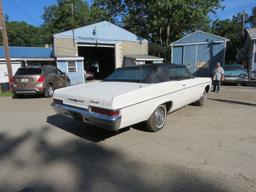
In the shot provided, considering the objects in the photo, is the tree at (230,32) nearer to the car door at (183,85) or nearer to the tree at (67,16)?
the tree at (67,16)

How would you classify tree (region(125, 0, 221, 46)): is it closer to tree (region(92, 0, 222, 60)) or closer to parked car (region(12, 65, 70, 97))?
tree (region(92, 0, 222, 60))

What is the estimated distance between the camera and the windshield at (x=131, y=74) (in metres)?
5.08

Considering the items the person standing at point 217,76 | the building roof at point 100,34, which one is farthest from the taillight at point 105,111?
the building roof at point 100,34

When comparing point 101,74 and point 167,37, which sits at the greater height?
point 167,37

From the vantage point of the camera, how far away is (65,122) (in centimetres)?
584

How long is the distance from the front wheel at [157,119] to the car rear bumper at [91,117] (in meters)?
1.13

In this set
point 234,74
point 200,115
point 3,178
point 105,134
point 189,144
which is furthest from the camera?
point 234,74

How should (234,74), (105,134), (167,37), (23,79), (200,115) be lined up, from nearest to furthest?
1. (105,134)
2. (200,115)
3. (23,79)
4. (234,74)
5. (167,37)

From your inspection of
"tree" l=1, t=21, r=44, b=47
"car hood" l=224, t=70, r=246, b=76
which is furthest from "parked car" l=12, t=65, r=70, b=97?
"tree" l=1, t=21, r=44, b=47

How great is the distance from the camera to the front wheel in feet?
15.1

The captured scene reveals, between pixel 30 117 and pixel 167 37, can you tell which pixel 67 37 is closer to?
pixel 30 117

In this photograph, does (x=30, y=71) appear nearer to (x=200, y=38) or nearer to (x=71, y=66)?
(x=71, y=66)

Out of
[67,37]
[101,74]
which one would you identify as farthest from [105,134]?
[101,74]

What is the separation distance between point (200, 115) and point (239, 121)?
3.47 ft
